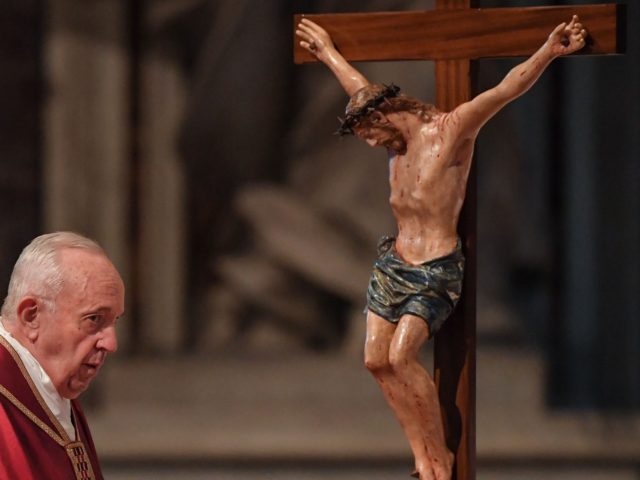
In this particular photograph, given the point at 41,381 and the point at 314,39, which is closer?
A: the point at 41,381

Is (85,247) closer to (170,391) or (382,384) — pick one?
(382,384)

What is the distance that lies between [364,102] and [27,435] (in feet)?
2.51

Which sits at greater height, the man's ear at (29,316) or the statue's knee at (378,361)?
the man's ear at (29,316)

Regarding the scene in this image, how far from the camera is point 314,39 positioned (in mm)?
2371

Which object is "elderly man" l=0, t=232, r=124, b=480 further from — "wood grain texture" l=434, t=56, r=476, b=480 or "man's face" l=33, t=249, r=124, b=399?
"wood grain texture" l=434, t=56, r=476, b=480

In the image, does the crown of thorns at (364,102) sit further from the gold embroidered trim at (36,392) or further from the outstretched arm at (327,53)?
the gold embroidered trim at (36,392)

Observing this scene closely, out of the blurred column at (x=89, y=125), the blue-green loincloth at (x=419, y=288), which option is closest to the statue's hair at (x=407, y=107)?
the blue-green loincloth at (x=419, y=288)

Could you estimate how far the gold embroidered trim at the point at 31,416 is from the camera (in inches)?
89.1

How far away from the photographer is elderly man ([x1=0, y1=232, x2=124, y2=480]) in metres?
2.21

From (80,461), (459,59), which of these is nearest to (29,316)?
(80,461)

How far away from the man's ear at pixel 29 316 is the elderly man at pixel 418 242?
1.74 feet

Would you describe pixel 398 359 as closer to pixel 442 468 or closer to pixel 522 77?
pixel 442 468

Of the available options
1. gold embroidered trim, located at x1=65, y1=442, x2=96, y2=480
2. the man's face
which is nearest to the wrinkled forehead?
the man's face

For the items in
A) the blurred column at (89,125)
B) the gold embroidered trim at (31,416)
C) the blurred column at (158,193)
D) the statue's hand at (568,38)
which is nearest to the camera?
the statue's hand at (568,38)
